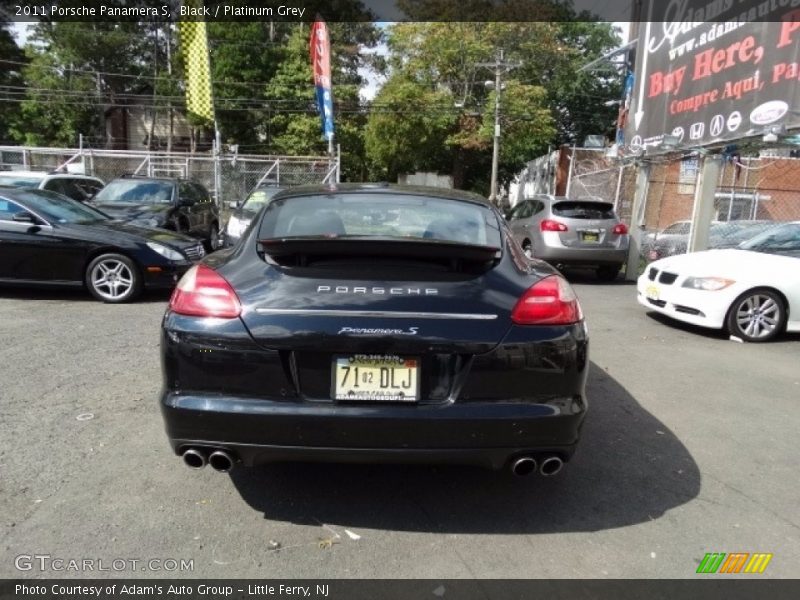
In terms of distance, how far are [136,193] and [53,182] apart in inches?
70.2

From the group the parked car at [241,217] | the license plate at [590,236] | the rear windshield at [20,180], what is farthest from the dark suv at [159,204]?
the license plate at [590,236]

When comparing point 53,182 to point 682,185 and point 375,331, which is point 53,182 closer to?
point 375,331

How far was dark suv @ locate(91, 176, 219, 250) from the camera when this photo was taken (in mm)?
11391

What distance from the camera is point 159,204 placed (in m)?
12.0

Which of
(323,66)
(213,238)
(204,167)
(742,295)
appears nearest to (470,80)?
(323,66)

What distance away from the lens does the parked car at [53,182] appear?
12.2 meters

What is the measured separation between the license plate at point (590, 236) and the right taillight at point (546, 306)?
8.99m

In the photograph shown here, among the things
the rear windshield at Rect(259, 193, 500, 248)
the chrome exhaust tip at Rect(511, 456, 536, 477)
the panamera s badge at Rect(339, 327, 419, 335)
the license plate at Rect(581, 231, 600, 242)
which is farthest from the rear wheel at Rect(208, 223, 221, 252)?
the chrome exhaust tip at Rect(511, 456, 536, 477)

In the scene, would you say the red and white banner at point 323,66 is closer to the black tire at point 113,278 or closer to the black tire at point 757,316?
the black tire at point 113,278

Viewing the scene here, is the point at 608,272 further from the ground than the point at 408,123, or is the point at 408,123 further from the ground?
the point at 408,123

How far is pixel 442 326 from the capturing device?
2748 mm

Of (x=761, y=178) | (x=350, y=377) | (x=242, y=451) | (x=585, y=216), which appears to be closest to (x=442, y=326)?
(x=350, y=377)
